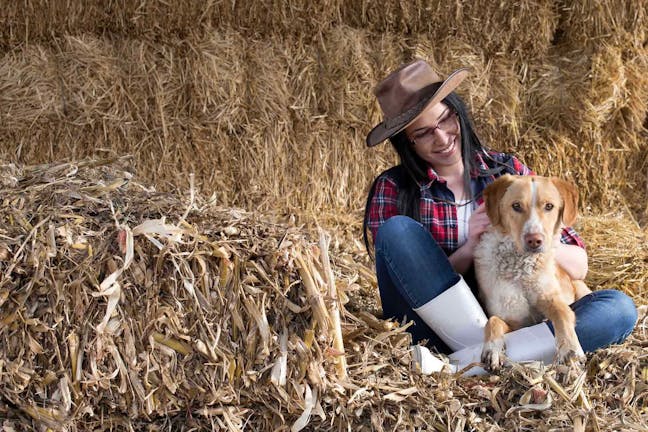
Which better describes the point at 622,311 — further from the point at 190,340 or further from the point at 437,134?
the point at 190,340

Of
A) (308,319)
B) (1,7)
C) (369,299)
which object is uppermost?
Result: (1,7)

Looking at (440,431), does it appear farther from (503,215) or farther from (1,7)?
(1,7)

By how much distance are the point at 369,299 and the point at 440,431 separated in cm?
120

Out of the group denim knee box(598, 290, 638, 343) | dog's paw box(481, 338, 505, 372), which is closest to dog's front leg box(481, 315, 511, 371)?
dog's paw box(481, 338, 505, 372)

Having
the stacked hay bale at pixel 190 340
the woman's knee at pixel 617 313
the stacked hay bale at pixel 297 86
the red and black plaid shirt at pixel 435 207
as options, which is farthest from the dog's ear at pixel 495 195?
the stacked hay bale at pixel 297 86

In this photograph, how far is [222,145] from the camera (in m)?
4.45

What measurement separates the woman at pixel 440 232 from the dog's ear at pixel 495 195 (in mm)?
120

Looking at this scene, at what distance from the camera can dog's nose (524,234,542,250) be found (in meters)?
2.64

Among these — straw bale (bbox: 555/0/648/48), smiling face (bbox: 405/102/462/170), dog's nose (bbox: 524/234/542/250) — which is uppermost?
straw bale (bbox: 555/0/648/48)

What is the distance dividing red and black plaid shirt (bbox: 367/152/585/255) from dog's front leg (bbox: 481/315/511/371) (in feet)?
1.73

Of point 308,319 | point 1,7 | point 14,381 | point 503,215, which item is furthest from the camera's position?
point 1,7

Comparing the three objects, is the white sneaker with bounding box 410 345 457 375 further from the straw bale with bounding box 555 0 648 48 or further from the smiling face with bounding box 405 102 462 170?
the straw bale with bounding box 555 0 648 48

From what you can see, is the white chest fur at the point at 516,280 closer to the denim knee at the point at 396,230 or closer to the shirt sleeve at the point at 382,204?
the denim knee at the point at 396,230

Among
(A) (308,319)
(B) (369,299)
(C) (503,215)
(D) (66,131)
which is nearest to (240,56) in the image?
(D) (66,131)
